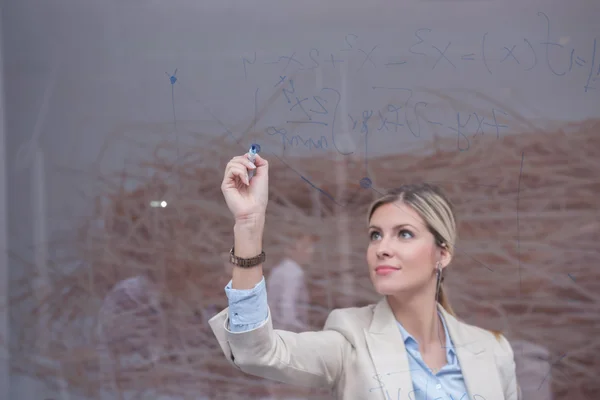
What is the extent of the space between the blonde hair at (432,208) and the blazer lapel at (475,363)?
248 millimetres

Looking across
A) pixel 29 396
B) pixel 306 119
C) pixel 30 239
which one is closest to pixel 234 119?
pixel 306 119

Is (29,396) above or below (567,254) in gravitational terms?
below

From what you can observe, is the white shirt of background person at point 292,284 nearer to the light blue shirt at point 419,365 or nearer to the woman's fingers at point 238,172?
the light blue shirt at point 419,365

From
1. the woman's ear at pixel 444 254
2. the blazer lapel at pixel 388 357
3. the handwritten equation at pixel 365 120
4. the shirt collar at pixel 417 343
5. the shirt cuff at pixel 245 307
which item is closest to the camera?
the shirt cuff at pixel 245 307

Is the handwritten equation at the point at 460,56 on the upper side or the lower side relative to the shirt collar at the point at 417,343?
upper

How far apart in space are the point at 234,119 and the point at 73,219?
2.32ft

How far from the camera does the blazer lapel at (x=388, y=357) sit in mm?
1721

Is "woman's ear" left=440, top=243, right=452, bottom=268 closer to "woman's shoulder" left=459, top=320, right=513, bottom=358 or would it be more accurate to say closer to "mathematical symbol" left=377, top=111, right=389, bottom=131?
"woman's shoulder" left=459, top=320, right=513, bottom=358

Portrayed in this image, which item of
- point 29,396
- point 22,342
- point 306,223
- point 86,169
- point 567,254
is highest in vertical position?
point 86,169

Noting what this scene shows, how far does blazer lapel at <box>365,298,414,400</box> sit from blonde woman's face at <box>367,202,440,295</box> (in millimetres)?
89

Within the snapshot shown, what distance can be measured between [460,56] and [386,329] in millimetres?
1156

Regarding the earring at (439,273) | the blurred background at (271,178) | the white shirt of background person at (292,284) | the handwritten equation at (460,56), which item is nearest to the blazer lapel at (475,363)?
the earring at (439,273)

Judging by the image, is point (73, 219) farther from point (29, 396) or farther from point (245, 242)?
point (245, 242)

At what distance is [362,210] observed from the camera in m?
2.44
